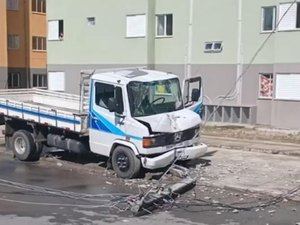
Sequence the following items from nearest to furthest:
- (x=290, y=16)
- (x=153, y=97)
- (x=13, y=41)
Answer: (x=153, y=97)
(x=290, y=16)
(x=13, y=41)

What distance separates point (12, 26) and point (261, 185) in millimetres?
44537

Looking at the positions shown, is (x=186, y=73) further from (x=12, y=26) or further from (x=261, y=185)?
(x=12, y=26)

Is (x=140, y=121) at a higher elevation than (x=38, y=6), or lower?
lower

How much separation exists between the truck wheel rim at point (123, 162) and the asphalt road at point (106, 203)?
1.03 ft

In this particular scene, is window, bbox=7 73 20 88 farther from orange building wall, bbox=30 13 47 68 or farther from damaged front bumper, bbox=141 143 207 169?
damaged front bumper, bbox=141 143 207 169

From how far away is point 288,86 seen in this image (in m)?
28.3

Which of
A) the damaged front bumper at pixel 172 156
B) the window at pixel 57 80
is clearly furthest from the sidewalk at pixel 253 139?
the window at pixel 57 80

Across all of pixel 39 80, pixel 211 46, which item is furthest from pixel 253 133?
pixel 39 80

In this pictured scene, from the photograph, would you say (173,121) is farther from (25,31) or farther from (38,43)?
(38,43)

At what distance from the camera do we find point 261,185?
13.0m

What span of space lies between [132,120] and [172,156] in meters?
1.31

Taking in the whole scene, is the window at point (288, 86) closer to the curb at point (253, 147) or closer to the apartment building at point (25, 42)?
the curb at point (253, 147)

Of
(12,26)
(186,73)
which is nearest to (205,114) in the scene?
(186,73)

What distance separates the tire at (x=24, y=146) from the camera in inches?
659
